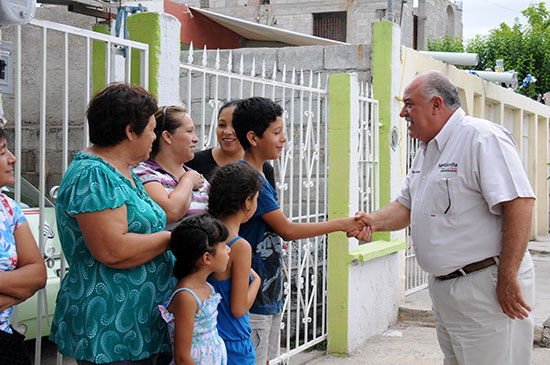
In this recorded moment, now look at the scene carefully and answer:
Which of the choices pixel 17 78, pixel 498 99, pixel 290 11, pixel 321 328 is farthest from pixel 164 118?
pixel 290 11

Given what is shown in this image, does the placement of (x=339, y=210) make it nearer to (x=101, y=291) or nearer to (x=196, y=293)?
(x=196, y=293)

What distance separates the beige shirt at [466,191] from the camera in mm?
3240

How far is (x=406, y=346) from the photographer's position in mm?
5930

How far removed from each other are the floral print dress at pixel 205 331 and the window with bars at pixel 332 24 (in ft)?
79.6

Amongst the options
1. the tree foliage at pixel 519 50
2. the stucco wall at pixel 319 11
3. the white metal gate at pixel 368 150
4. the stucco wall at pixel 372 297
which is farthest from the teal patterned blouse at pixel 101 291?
the stucco wall at pixel 319 11

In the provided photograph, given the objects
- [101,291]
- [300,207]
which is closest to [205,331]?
[101,291]

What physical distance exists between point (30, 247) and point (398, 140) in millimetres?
4848

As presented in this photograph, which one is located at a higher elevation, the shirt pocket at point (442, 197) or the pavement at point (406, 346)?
the shirt pocket at point (442, 197)

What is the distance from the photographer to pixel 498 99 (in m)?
11.1

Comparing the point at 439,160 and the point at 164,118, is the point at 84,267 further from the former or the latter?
the point at 439,160

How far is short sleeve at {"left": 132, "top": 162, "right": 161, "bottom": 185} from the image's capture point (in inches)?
109

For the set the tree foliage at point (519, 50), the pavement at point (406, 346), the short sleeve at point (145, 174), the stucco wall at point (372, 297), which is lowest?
the pavement at point (406, 346)

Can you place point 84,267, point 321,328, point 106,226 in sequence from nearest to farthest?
point 106,226 < point 84,267 < point 321,328

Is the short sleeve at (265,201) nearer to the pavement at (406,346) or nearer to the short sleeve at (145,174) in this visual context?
the short sleeve at (145,174)
